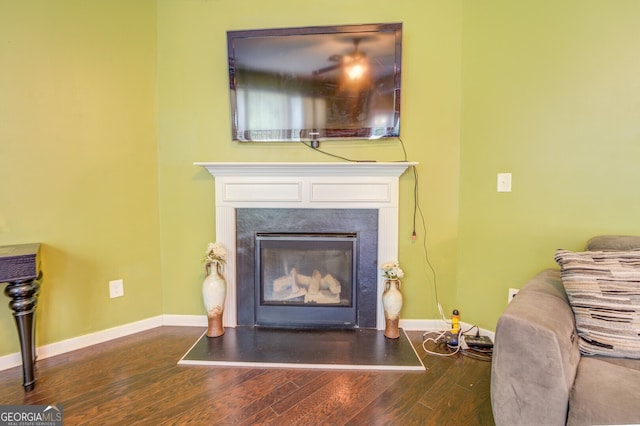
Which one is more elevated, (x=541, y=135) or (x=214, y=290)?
(x=541, y=135)

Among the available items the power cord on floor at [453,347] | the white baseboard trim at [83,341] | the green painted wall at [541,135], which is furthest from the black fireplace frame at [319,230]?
the white baseboard trim at [83,341]

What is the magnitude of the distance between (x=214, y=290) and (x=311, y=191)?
0.99m

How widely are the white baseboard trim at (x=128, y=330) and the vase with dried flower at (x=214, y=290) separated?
0.83 ft

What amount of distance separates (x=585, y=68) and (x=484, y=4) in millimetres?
780

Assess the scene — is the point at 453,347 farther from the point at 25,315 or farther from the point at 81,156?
the point at 81,156

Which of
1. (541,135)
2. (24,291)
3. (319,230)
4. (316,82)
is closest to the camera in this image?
(24,291)

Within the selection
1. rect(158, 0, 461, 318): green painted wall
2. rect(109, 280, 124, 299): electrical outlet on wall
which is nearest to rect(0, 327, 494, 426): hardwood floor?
rect(109, 280, 124, 299): electrical outlet on wall

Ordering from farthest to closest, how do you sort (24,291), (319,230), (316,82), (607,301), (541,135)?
(319,230) → (316,82) → (541,135) → (24,291) → (607,301)

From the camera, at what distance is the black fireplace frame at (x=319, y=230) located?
215 cm

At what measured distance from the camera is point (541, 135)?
1.79 metres

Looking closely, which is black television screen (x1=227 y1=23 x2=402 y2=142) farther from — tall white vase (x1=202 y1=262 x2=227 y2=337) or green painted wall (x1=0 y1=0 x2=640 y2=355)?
tall white vase (x1=202 y1=262 x2=227 y2=337)

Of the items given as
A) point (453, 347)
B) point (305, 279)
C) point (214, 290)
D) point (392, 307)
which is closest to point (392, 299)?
point (392, 307)

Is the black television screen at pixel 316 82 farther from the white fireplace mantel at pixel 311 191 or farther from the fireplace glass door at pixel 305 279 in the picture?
the fireplace glass door at pixel 305 279

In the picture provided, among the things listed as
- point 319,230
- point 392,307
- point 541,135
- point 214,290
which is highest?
point 541,135
